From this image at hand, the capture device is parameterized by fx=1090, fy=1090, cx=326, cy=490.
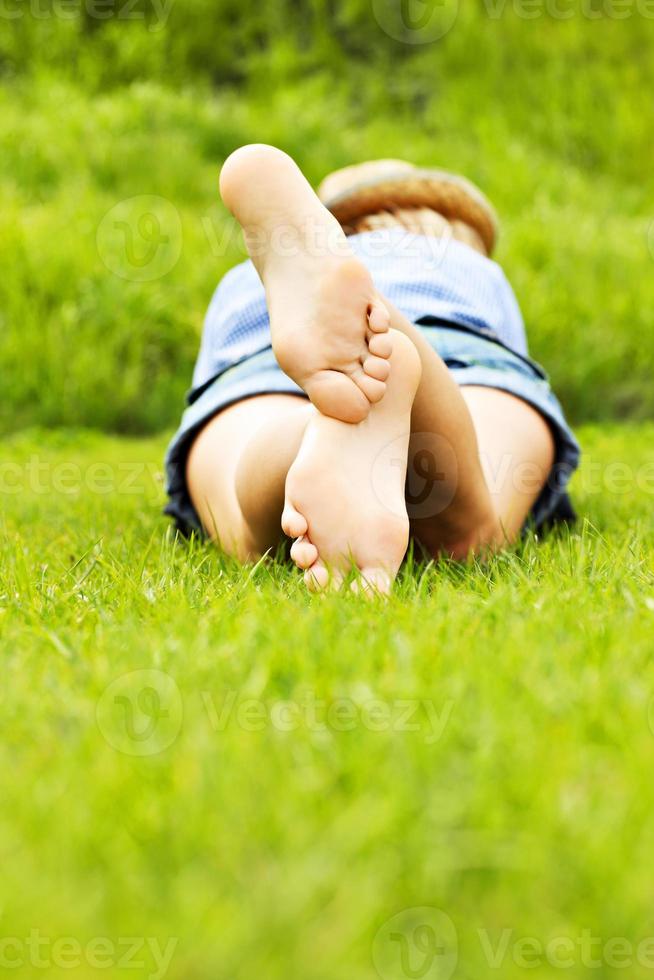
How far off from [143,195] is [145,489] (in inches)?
117

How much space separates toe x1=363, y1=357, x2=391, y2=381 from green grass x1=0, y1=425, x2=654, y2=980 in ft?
0.83

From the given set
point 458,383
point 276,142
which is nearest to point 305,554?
point 458,383

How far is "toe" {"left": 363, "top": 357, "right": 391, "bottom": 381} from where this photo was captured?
1.25 meters

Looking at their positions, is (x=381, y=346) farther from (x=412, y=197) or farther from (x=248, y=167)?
(x=412, y=197)

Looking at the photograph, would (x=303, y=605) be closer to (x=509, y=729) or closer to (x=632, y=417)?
(x=509, y=729)

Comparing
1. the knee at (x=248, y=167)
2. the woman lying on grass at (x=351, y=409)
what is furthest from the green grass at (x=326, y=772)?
the knee at (x=248, y=167)

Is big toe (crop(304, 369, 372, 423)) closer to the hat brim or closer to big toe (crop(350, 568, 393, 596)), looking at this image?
big toe (crop(350, 568, 393, 596))

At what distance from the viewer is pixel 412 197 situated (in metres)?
2.32

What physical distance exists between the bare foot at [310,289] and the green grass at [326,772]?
245 millimetres

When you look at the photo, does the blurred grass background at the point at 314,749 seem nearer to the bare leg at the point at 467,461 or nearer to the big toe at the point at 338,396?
the bare leg at the point at 467,461

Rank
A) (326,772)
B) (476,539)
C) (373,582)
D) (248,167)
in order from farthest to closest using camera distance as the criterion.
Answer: (476,539)
(248,167)
(373,582)
(326,772)

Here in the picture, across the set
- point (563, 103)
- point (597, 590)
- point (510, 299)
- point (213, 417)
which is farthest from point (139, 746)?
point (563, 103)

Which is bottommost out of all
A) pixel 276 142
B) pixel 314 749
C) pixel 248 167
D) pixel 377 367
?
pixel 276 142

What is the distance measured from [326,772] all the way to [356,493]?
21.0 inches
